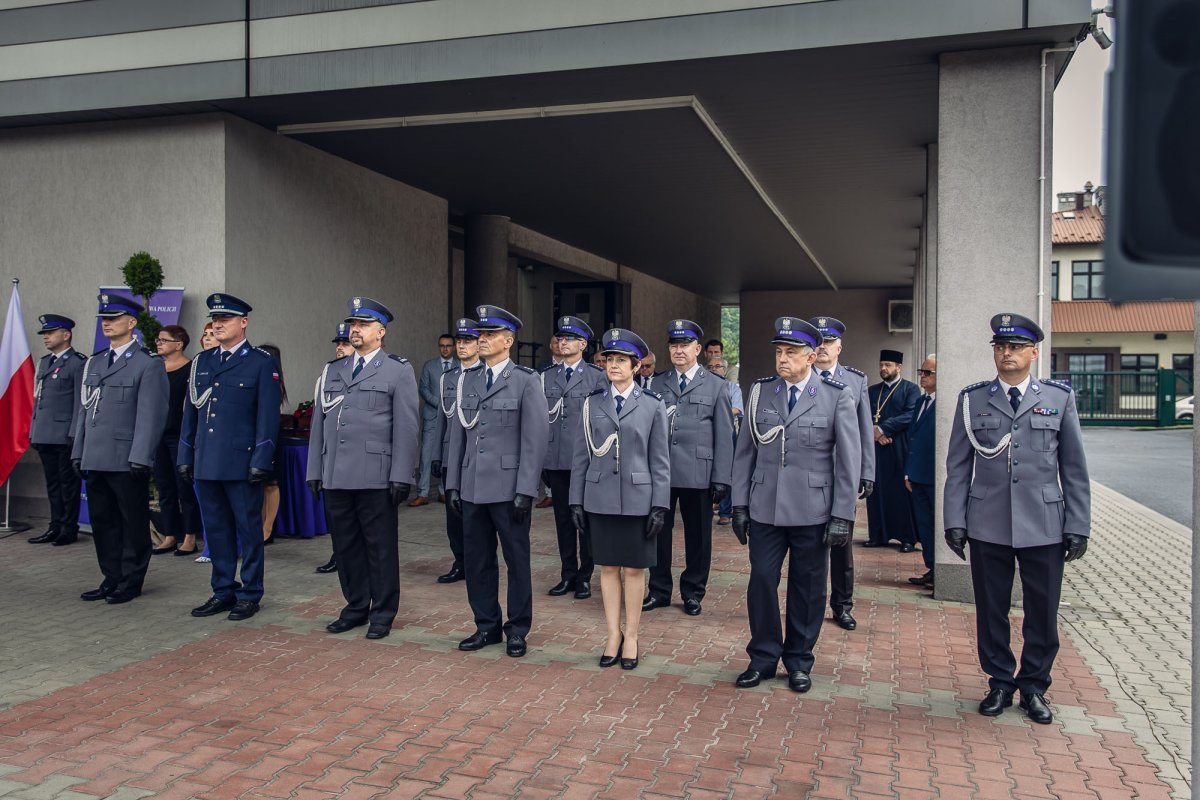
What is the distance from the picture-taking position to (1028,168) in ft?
23.1

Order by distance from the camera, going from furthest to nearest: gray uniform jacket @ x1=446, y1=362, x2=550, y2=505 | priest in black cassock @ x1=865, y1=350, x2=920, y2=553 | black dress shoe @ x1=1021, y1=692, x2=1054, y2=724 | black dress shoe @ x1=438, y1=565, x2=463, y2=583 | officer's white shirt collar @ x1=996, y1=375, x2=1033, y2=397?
1. priest in black cassock @ x1=865, y1=350, x2=920, y2=553
2. black dress shoe @ x1=438, y1=565, x2=463, y2=583
3. gray uniform jacket @ x1=446, y1=362, x2=550, y2=505
4. officer's white shirt collar @ x1=996, y1=375, x2=1033, y2=397
5. black dress shoe @ x1=1021, y1=692, x2=1054, y2=724

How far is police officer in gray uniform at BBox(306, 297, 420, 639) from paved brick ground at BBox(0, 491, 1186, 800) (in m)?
0.30

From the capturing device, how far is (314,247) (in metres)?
10.7

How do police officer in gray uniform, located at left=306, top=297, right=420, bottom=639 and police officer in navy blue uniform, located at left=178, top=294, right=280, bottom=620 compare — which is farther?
police officer in navy blue uniform, located at left=178, top=294, right=280, bottom=620

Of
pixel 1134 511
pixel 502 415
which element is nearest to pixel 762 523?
pixel 502 415

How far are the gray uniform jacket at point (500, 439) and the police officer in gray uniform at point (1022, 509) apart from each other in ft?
7.83

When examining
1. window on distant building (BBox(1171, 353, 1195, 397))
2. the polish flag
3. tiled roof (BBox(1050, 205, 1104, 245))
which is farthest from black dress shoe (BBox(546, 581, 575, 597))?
tiled roof (BBox(1050, 205, 1104, 245))

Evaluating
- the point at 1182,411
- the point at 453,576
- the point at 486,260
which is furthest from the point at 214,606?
the point at 1182,411

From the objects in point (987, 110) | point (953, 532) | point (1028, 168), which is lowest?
point (953, 532)

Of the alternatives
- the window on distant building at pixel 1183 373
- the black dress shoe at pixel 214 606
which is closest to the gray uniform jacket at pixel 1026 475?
the black dress shoe at pixel 214 606

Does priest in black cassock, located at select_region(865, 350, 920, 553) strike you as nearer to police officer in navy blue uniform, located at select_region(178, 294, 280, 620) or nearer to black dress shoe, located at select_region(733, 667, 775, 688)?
black dress shoe, located at select_region(733, 667, 775, 688)

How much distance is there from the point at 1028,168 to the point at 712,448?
3.08 meters

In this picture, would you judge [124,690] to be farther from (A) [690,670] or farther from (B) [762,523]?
(B) [762,523]

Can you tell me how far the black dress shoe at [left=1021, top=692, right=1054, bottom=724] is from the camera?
15.3 feet
